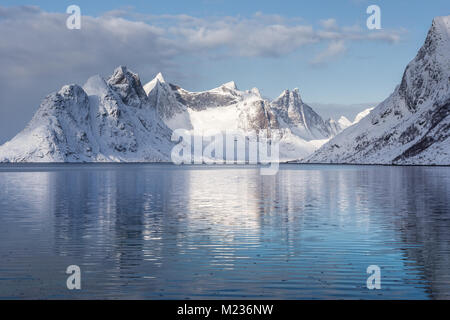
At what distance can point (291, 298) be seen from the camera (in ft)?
69.9

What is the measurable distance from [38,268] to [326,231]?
20.3 meters

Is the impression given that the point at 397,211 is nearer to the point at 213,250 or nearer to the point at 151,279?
the point at 213,250

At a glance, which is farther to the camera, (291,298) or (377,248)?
(377,248)

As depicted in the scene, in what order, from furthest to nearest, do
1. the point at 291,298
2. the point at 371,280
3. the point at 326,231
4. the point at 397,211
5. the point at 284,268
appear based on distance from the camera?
1. the point at 397,211
2. the point at 326,231
3. the point at 284,268
4. the point at 371,280
5. the point at 291,298

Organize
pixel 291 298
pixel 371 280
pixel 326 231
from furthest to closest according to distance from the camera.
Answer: pixel 326 231, pixel 371 280, pixel 291 298

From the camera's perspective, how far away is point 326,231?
132 ft

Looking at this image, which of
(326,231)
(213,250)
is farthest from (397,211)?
(213,250)

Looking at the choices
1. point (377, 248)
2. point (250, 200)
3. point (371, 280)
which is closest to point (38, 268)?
point (371, 280)

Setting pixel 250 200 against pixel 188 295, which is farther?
pixel 250 200
